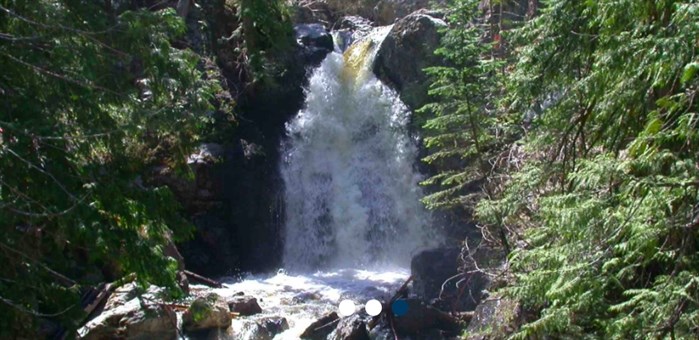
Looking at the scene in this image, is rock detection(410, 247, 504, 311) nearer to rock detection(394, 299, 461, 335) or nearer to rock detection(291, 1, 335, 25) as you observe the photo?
rock detection(394, 299, 461, 335)

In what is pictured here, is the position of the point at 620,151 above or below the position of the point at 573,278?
above

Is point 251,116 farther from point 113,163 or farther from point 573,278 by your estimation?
point 573,278

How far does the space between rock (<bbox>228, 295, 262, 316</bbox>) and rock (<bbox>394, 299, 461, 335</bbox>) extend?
111 inches

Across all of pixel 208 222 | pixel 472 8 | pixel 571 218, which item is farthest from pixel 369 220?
pixel 571 218

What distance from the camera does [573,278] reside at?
635 centimetres

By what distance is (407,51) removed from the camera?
21219 millimetres

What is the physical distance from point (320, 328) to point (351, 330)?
3.34ft

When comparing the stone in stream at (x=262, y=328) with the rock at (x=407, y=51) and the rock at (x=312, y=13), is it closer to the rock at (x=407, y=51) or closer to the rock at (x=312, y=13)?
the rock at (x=407, y=51)

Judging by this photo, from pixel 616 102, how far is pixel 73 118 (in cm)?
601

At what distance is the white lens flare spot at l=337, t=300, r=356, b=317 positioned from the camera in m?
14.4

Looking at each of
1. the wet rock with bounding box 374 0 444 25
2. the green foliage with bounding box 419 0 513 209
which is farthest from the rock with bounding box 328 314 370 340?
the wet rock with bounding box 374 0 444 25

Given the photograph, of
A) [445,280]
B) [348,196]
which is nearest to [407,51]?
[348,196]

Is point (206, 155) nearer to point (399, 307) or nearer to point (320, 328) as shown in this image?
point (320, 328)

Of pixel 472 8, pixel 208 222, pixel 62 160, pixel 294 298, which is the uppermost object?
pixel 472 8
